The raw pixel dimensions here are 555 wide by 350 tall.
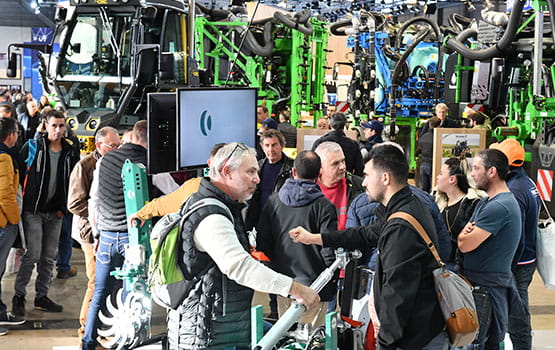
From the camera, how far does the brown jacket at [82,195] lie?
21.2 ft

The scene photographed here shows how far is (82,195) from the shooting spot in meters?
6.54

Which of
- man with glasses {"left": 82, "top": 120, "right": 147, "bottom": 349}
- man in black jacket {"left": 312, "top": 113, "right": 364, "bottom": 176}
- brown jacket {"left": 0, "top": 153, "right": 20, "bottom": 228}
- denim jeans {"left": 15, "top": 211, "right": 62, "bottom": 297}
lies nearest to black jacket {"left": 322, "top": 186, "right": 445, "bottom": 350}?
man with glasses {"left": 82, "top": 120, "right": 147, "bottom": 349}

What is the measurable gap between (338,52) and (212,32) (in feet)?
31.9

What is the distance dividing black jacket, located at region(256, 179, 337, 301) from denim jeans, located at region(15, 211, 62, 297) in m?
2.86

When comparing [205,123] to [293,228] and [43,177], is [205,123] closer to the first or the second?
[293,228]

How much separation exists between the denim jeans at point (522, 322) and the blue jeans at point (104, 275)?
9.05ft

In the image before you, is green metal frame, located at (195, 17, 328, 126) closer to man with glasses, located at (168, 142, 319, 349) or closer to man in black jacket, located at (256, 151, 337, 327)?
man in black jacket, located at (256, 151, 337, 327)

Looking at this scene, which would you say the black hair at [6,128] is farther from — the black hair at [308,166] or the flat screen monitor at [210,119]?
the black hair at [308,166]

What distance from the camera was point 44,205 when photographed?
7.28 meters

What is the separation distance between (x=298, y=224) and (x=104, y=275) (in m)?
1.58

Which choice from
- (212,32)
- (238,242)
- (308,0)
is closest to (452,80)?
(212,32)

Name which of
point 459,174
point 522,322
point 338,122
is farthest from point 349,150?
point 522,322

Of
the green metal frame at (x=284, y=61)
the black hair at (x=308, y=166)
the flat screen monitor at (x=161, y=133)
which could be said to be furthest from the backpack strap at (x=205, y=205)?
the green metal frame at (x=284, y=61)

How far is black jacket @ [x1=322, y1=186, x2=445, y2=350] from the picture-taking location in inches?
134
